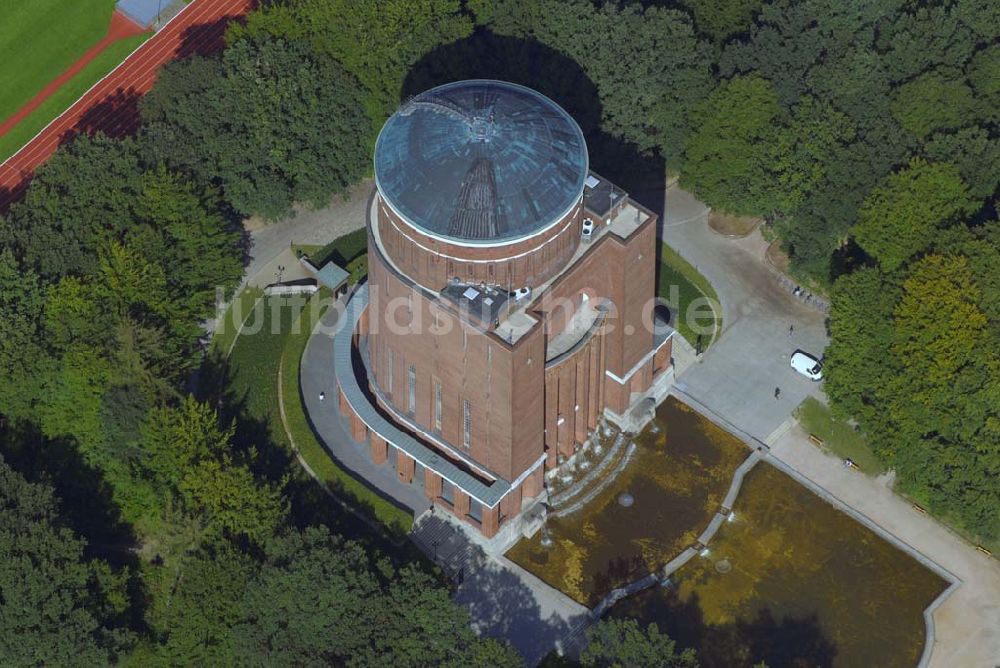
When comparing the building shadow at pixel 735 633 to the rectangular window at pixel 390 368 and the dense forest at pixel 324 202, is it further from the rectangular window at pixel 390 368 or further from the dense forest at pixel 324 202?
the rectangular window at pixel 390 368

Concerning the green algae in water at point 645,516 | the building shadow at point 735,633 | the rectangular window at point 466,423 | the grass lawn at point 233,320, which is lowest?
the building shadow at point 735,633

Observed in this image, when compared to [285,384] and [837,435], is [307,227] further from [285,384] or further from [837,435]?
[837,435]

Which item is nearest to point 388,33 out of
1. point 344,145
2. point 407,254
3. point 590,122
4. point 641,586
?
point 344,145

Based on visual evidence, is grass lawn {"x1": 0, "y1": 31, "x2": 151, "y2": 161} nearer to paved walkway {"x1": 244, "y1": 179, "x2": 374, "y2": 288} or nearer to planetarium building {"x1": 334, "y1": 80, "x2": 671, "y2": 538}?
paved walkway {"x1": 244, "y1": 179, "x2": 374, "y2": 288}

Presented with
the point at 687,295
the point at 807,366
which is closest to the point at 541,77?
the point at 687,295

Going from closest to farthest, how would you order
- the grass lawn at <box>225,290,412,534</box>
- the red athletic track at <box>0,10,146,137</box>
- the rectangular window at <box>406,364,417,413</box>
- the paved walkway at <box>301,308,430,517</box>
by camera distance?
the rectangular window at <box>406,364,417,413</box>, the grass lawn at <box>225,290,412,534</box>, the paved walkway at <box>301,308,430,517</box>, the red athletic track at <box>0,10,146,137</box>

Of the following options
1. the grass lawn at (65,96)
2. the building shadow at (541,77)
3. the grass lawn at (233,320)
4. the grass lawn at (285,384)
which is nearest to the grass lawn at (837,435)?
the building shadow at (541,77)

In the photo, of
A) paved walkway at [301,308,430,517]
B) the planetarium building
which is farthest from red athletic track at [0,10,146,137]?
the planetarium building
